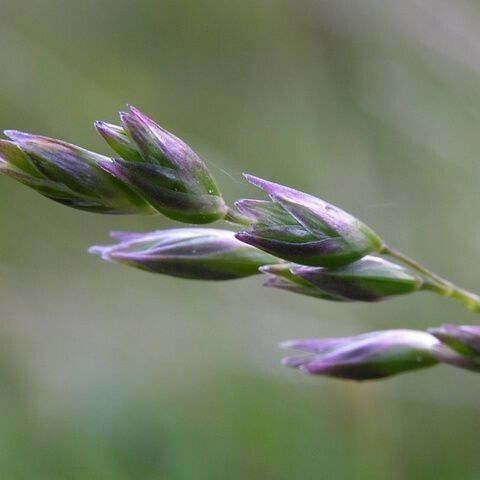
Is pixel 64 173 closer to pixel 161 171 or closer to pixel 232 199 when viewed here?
pixel 161 171

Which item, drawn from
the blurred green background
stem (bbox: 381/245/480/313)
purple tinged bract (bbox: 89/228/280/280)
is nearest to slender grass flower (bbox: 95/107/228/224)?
purple tinged bract (bbox: 89/228/280/280)

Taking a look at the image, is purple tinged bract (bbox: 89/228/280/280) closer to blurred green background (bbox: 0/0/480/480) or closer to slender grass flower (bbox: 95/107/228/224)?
slender grass flower (bbox: 95/107/228/224)

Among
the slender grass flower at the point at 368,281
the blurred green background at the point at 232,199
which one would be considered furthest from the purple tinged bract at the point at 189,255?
the blurred green background at the point at 232,199

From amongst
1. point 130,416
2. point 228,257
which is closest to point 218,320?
point 130,416

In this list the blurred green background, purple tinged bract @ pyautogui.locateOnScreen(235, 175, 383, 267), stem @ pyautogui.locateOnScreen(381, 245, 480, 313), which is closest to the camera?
purple tinged bract @ pyautogui.locateOnScreen(235, 175, 383, 267)

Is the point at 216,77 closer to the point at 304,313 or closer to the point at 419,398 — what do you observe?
the point at 304,313

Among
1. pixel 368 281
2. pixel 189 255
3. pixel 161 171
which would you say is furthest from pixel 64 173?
pixel 368 281

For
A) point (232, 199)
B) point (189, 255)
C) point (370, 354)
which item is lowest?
point (370, 354)
